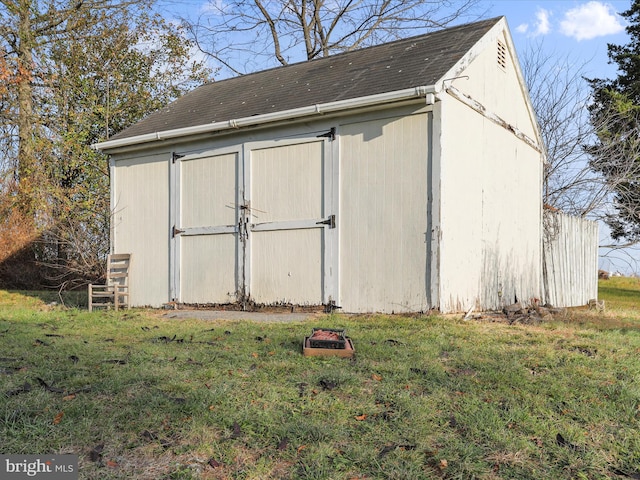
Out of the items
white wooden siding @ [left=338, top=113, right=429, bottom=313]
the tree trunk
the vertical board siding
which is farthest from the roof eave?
the tree trunk

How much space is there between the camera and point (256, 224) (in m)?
8.14

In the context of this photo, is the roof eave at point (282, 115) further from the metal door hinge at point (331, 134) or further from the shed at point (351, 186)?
the metal door hinge at point (331, 134)

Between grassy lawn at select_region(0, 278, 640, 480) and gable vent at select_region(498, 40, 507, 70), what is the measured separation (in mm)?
5083

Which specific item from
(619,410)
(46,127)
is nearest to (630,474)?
(619,410)

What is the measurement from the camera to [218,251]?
8.55m

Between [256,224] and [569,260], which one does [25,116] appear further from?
[569,260]

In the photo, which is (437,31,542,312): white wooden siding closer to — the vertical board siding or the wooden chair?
the vertical board siding

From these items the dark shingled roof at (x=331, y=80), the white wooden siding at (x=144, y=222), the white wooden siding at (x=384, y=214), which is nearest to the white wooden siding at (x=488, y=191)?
the white wooden siding at (x=384, y=214)

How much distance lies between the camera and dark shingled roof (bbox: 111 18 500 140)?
7.40 meters

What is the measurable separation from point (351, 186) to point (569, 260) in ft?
20.2

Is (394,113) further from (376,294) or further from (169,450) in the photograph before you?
(169,450)

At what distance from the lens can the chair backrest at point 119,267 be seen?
30.9 ft

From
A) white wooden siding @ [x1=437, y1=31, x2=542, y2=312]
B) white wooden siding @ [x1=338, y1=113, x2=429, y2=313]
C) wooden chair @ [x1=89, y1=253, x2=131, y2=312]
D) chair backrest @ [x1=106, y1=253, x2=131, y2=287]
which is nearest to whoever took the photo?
white wooden siding @ [x1=338, y1=113, x2=429, y2=313]

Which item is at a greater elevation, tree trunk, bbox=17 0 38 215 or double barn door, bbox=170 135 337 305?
tree trunk, bbox=17 0 38 215
